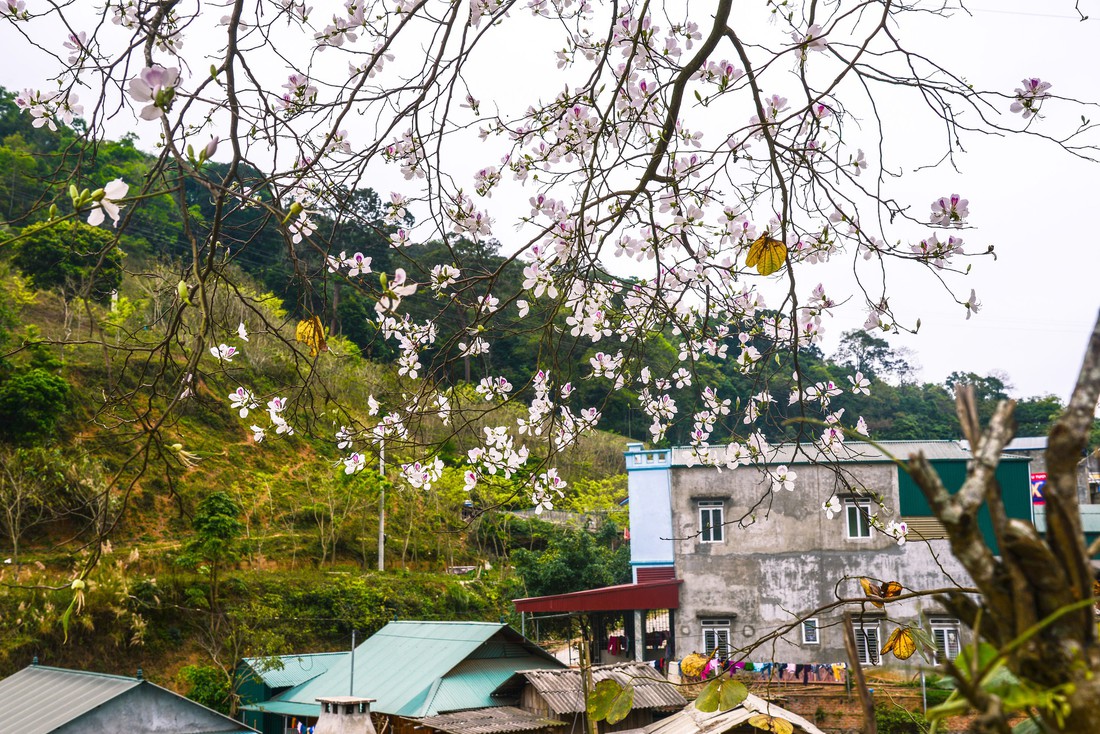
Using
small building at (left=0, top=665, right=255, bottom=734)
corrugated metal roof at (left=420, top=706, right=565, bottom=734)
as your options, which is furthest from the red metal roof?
small building at (left=0, top=665, right=255, bottom=734)

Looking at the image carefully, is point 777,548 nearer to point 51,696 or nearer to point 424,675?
point 424,675

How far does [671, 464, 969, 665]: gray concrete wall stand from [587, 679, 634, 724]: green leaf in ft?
45.0

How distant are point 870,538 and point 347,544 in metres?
11.8

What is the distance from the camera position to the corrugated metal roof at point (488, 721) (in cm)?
864

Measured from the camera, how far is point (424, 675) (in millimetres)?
10023

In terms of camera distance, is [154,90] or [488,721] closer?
[154,90]

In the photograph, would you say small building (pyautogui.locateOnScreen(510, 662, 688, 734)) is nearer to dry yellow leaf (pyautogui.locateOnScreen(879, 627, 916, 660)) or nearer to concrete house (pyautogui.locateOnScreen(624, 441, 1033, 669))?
concrete house (pyautogui.locateOnScreen(624, 441, 1033, 669))

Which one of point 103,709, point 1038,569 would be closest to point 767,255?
point 1038,569

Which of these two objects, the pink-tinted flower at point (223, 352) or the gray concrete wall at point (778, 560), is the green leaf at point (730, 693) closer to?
the pink-tinted flower at point (223, 352)

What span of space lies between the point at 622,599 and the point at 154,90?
1417cm

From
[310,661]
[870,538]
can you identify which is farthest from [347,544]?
[870,538]

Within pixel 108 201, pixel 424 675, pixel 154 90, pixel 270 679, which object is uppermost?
pixel 154 90

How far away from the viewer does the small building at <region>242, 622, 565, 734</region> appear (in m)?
9.56

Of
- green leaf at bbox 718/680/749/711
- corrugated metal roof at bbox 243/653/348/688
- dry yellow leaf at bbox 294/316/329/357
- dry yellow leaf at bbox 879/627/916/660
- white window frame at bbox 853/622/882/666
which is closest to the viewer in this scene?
green leaf at bbox 718/680/749/711
